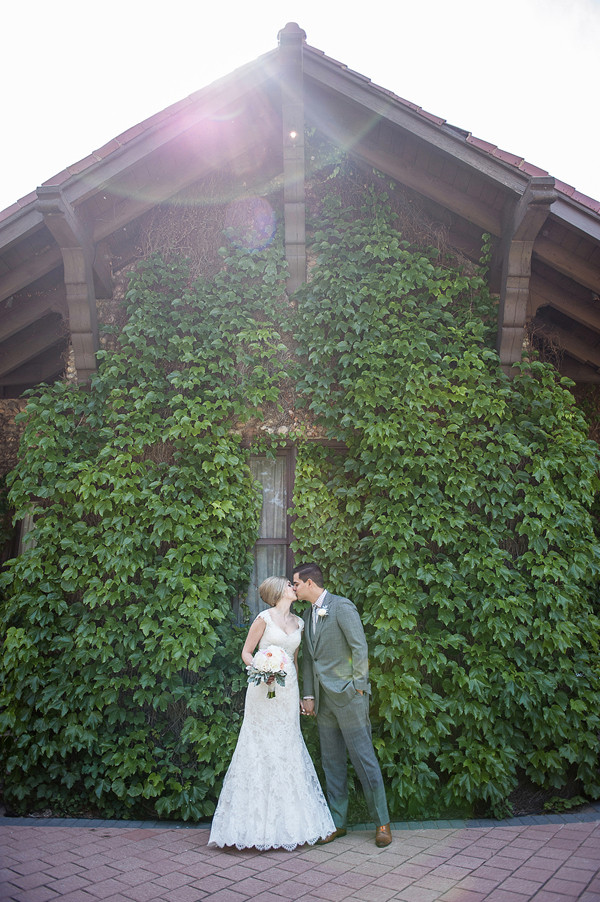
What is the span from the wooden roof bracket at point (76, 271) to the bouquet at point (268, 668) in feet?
10.3

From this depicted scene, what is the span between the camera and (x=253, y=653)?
471 cm

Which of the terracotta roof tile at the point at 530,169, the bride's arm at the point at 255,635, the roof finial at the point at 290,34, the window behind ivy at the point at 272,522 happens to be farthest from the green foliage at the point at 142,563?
the terracotta roof tile at the point at 530,169

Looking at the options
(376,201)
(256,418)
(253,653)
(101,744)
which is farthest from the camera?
(376,201)

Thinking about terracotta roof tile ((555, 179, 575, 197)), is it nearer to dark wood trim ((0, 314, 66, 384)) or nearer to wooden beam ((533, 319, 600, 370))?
wooden beam ((533, 319, 600, 370))

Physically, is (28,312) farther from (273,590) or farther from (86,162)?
(273,590)

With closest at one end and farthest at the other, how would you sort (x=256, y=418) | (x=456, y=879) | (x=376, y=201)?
(x=456, y=879)
(x=256, y=418)
(x=376, y=201)

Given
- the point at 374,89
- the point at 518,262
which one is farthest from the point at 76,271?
the point at 518,262

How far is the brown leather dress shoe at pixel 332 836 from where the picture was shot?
13.9ft

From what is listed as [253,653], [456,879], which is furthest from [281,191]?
[456,879]

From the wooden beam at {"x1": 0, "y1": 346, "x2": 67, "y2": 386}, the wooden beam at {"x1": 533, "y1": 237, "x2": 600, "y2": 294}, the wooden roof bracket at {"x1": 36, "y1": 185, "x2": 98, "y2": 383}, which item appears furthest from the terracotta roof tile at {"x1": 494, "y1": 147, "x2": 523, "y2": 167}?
the wooden beam at {"x1": 0, "y1": 346, "x2": 67, "y2": 386}

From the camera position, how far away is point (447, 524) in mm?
5320

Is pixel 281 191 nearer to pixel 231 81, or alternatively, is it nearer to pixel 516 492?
pixel 231 81

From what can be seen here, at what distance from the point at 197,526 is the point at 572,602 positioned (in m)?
3.33

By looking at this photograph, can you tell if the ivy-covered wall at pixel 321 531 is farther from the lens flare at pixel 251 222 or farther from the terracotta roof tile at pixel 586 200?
the terracotta roof tile at pixel 586 200
